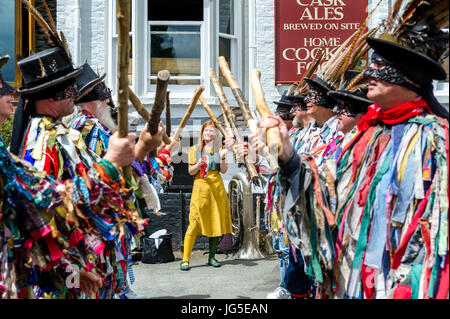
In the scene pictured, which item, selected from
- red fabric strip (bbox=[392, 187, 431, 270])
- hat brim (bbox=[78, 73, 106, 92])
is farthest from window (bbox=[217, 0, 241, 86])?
red fabric strip (bbox=[392, 187, 431, 270])

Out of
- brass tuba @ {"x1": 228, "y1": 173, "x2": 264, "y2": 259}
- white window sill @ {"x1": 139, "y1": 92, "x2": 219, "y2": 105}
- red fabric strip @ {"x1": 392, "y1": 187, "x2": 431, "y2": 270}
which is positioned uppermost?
white window sill @ {"x1": 139, "y1": 92, "x2": 219, "y2": 105}

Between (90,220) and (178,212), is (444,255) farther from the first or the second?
(178,212)

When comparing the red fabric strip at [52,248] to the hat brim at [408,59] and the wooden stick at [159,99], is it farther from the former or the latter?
the hat brim at [408,59]

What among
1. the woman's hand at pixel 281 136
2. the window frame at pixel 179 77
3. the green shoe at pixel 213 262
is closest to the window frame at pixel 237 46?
Result: the window frame at pixel 179 77

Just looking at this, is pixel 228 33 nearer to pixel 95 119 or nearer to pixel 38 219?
pixel 95 119

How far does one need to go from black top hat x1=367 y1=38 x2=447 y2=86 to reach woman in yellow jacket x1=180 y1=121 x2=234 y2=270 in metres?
5.30

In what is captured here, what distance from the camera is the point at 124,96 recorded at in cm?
237

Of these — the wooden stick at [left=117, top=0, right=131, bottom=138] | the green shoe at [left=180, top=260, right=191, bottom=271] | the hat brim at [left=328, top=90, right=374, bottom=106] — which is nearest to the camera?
the wooden stick at [left=117, top=0, right=131, bottom=138]

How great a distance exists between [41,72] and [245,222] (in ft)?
18.5

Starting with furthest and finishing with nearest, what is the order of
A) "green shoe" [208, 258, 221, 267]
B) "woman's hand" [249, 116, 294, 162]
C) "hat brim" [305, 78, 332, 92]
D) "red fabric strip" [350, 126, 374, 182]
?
"green shoe" [208, 258, 221, 267] < "hat brim" [305, 78, 332, 92] < "red fabric strip" [350, 126, 374, 182] < "woman's hand" [249, 116, 294, 162]

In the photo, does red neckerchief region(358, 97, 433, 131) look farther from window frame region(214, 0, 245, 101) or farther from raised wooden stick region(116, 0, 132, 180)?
window frame region(214, 0, 245, 101)

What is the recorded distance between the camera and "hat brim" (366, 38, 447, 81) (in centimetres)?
255

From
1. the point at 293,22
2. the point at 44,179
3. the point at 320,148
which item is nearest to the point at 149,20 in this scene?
the point at 293,22

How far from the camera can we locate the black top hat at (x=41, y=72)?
10.8 ft
